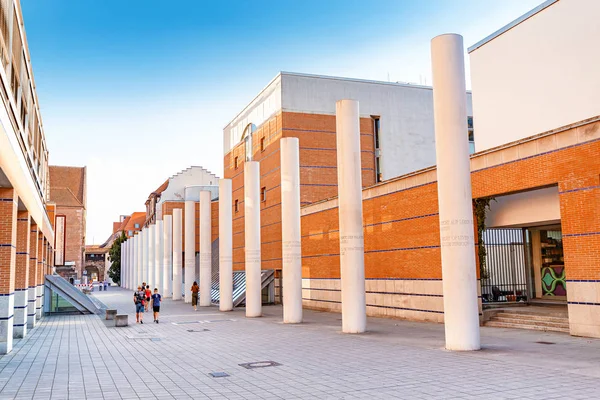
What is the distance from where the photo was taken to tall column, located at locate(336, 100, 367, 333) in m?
16.9

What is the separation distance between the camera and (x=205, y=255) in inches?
1320

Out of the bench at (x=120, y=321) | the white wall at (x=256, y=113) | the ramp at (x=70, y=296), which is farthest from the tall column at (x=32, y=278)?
the white wall at (x=256, y=113)

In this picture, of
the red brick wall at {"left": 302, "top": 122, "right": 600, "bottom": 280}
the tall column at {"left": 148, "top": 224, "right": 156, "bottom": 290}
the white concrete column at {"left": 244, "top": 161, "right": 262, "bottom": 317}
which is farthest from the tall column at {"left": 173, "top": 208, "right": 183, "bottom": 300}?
the white concrete column at {"left": 244, "top": 161, "right": 262, "bottom": 317}

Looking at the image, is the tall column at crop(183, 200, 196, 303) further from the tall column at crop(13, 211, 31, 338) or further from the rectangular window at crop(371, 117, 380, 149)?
the tall column at crop(13, 211, 31, 338)

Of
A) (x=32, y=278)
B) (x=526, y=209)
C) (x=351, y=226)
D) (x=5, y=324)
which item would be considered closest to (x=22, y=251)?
(x=5, y=324)

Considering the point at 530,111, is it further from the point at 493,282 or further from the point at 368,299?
the point at 368,299

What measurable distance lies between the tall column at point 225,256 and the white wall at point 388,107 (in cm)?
769

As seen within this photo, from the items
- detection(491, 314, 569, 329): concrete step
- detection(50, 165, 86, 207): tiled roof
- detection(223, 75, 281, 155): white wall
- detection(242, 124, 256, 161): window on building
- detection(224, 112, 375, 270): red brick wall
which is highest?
detection(50, 165, 86, 207): tiled roof

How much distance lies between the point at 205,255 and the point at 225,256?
5146mm

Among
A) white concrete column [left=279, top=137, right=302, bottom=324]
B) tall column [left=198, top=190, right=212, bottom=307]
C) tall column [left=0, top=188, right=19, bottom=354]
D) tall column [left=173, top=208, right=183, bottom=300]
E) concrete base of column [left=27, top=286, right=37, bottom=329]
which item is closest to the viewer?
tall column [left=0, top=188, right=19, bottom=354]

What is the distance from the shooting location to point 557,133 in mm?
14781

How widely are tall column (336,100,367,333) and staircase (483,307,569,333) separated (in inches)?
167

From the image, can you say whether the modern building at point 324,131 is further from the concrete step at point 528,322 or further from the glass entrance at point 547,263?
the concrete step at point 528,322

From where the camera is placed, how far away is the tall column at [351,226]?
55.4 ft
